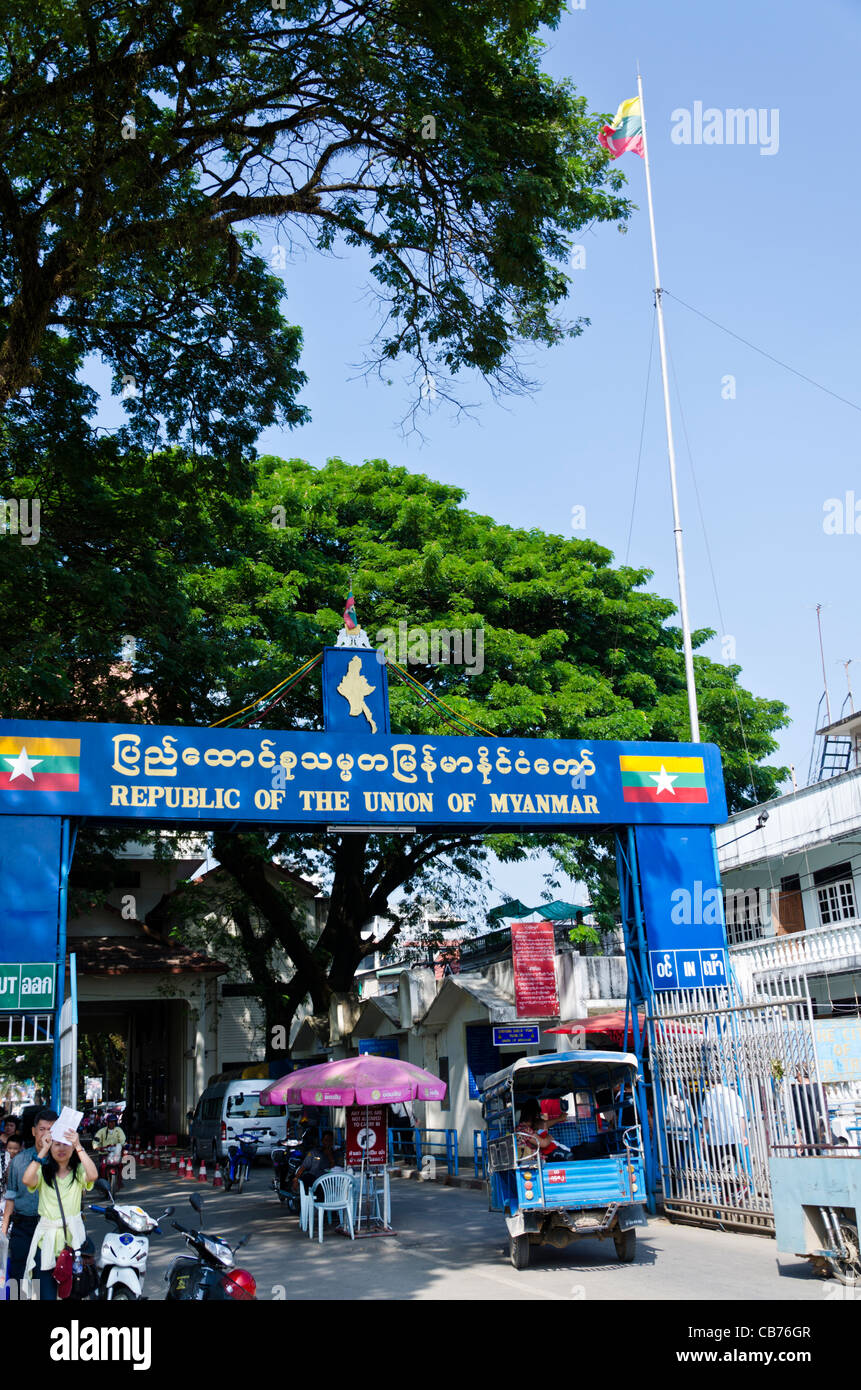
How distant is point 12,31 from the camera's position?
11.1 metres

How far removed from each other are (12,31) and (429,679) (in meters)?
14.3

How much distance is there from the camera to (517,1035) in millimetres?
22344

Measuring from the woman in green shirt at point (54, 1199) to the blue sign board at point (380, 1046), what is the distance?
65.6ft

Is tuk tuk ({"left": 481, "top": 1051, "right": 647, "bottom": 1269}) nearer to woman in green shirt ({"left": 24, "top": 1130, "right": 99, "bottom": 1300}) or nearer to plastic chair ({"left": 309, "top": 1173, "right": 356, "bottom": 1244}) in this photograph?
plastic chair ({"left": 309, "top": 1173, "right": 356, "bottom": 1244})

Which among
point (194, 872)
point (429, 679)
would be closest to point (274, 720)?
point (429, 679)

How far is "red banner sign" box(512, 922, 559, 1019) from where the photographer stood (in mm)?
21734

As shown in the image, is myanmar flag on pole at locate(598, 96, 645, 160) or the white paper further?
myanmar flag on pole at locate(598, 96, 645, 160)

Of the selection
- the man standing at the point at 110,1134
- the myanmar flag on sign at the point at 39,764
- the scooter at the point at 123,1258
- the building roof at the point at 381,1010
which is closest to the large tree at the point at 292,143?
the myanmar flag on sign at the point at 39,764

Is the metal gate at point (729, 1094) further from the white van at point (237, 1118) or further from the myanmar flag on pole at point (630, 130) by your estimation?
the myanmar flag on pole at point (630, 130)

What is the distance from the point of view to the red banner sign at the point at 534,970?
2173cm

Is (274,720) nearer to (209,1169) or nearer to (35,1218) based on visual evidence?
(209,1169)

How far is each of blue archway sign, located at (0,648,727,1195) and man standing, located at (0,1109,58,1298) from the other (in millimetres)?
3914

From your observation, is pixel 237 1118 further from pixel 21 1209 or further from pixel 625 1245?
pixel 21 1209

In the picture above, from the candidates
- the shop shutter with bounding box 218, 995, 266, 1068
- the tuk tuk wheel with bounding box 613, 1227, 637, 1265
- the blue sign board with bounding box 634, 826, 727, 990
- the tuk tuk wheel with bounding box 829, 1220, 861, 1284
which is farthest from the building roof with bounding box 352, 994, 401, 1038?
the tuk tuk wheel with bounding box 829, 1220, 861, 1284
